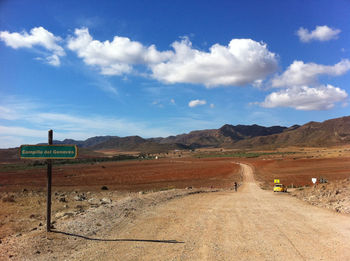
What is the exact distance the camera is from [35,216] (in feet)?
52.5

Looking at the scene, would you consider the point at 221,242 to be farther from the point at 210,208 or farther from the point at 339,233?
the point at 210,208

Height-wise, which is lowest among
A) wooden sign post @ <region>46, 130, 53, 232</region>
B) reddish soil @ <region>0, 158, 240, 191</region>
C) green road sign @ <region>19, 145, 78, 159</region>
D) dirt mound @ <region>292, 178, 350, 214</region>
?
reddish soil @ <region>0, 158, 240, 191</region>

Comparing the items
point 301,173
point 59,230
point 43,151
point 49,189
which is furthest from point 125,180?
point 43,151

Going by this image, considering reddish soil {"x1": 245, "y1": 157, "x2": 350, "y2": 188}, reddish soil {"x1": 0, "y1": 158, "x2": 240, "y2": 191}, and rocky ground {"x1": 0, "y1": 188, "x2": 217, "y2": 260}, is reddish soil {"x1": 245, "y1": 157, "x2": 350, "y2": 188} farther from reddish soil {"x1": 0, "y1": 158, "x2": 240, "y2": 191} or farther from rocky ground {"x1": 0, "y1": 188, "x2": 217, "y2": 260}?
rocky ground {"x1": 0, "y1": 188, "x2": 217, "y2": 260}

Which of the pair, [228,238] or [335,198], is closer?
[228,238]

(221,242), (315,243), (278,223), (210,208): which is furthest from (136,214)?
(315,243)

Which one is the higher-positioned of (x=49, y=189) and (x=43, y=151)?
(x=43, y=151)

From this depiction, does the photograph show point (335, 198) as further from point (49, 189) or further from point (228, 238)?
point (49, 189)

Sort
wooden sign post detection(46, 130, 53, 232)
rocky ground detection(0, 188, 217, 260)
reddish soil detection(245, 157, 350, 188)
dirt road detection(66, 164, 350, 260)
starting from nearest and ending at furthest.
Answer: dirt road detection(66, 164, 350, 260) < rocky ground detection(0, 188, 217, 260) < wooden sign post detection(46, 130, 53, 232) < reddish soil detection(245, 157, 350, 188)

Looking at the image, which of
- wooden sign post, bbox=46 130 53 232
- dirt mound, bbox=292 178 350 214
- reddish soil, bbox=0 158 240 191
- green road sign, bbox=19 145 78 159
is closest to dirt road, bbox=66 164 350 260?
dirt mound, bbox=292 178 350 214

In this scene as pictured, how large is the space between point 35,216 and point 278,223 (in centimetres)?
1360

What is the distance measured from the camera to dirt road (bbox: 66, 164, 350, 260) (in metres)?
7.91

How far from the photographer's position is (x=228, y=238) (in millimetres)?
→ 9516

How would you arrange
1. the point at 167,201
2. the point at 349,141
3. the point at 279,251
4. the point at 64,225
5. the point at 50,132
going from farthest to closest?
the point at 349,141, the point at 167,201, the point at 64,225, the point at 50,132, the point at 279,251
